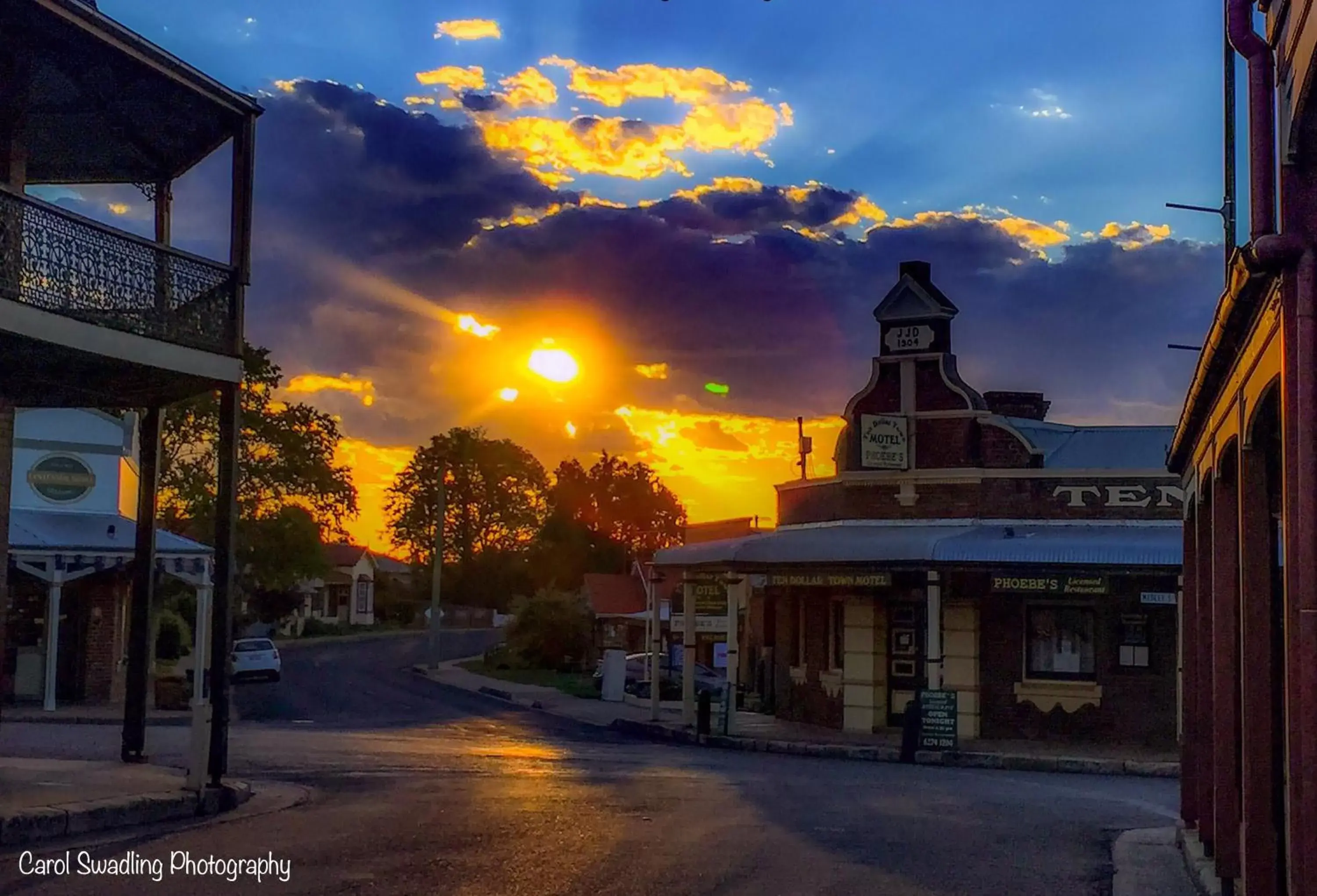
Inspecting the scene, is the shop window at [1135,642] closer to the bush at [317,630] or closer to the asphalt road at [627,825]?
the asphalt road at [627,825]

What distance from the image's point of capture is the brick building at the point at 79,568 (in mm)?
30031

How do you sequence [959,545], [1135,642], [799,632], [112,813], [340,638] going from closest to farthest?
[112,813] → [959,545] → [1135,642] → [799,632] → [340,638]

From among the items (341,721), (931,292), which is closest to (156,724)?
(341,721)

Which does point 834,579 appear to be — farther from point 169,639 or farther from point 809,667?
point 169,639

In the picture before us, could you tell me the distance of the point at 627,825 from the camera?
12734 millimetres

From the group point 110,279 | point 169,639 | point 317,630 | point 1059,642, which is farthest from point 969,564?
point 317,630

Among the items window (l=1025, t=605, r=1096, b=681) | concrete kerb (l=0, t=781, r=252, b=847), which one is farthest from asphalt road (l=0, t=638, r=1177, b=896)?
window (l=1025, t=605, r=1096, b=681)

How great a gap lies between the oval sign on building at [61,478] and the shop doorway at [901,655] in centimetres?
1656

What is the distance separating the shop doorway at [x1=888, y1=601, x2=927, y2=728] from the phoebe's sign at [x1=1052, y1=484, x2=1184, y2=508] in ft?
11.1

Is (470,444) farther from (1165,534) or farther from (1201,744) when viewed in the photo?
(1201,744)

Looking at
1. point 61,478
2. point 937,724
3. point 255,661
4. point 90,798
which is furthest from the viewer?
point 255,661

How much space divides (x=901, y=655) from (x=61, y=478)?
17.2 meters

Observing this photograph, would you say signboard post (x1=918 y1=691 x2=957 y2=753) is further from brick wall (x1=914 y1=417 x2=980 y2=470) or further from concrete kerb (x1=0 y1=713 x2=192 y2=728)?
concrete kerb (x1=0 y1=713 x2=192 y2=728)

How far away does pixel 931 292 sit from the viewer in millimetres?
28203
